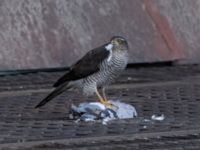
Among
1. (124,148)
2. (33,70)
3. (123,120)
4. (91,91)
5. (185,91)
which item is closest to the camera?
(124,148)

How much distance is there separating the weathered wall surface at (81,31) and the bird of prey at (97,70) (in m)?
1.76

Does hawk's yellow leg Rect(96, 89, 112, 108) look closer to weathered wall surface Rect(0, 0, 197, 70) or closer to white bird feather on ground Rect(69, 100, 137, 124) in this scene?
white bird feather on ground Rect(69, 100, 137, 124)

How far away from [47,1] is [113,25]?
715 mm

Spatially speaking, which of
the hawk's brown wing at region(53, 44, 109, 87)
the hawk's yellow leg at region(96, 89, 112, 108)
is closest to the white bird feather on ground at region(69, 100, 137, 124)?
the hawk's yellow leg at region(96, 89, 112, 108)

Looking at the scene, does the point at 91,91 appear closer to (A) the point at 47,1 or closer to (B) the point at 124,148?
(B) the point at 124,148

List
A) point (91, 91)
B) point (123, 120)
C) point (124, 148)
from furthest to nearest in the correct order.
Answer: point (91, 91) < point (123, 120) < point (124, 148)

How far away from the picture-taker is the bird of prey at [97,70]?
774 cm

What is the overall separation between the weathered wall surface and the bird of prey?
69.3 inches

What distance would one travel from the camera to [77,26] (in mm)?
9984

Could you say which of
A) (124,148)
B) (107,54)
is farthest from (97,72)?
(124,148)

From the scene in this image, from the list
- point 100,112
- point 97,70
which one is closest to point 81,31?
point 97,70

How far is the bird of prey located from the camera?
7.74 metres

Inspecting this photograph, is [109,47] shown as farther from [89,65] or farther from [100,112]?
[100,112]

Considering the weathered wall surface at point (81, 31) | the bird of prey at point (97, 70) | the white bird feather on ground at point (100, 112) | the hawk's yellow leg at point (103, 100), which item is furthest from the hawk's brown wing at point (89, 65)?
the weathered wall surface at point (81, 31)
